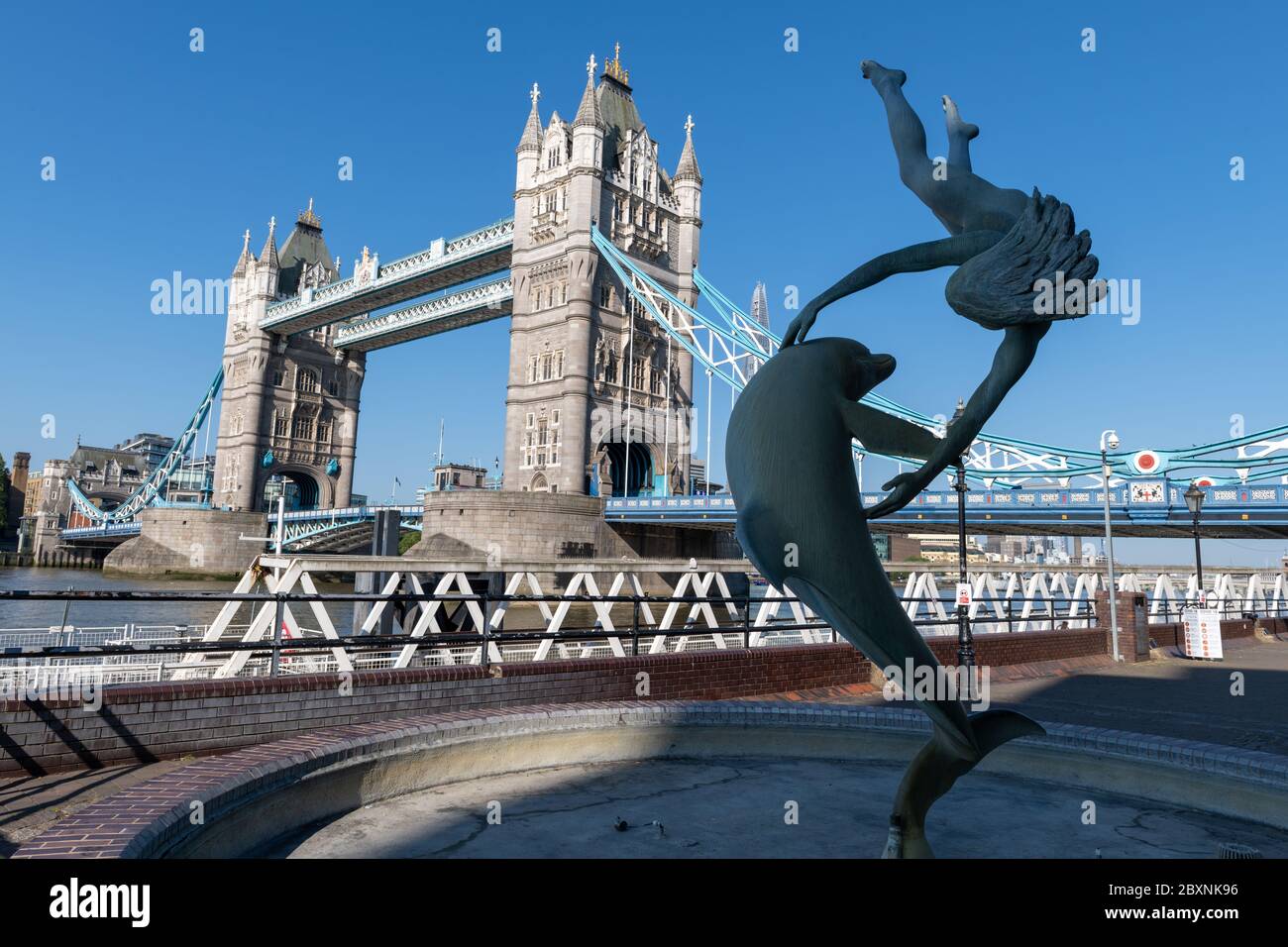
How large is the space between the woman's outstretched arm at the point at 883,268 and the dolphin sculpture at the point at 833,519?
0.15 metres

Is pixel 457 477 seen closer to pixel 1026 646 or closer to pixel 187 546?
pixel 187 546

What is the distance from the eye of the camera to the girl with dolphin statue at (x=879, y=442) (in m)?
3.35

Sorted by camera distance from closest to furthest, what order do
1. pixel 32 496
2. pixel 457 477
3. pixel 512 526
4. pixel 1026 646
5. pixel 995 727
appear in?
1. pixel 995 727
2. pixel 1026 646
3. pixel 512 526
4. pixel 457 477
5. pixel 32 496

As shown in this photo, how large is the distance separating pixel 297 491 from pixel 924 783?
267 feet

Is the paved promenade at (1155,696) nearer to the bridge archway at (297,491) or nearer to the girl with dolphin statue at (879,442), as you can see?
the girl with dolphin statue at (879,442)

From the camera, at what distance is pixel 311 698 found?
683 cm

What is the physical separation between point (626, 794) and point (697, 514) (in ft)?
117

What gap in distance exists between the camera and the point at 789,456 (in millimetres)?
3416

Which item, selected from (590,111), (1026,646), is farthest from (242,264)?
(1026,646)

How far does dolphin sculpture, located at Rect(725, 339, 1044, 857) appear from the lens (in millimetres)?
3355

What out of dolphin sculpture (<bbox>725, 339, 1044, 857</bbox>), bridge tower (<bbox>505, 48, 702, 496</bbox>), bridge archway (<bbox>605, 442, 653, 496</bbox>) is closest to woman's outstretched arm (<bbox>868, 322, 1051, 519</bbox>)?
dolphin sculpture (<bbox>725, 339, 1044, 857</bbox>)

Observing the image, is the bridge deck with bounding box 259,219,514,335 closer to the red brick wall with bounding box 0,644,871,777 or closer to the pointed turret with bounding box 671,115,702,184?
the pointed turret with bounding box 671,115,702,184

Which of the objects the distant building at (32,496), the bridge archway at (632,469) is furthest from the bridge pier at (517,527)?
the distant building at (32,496)
